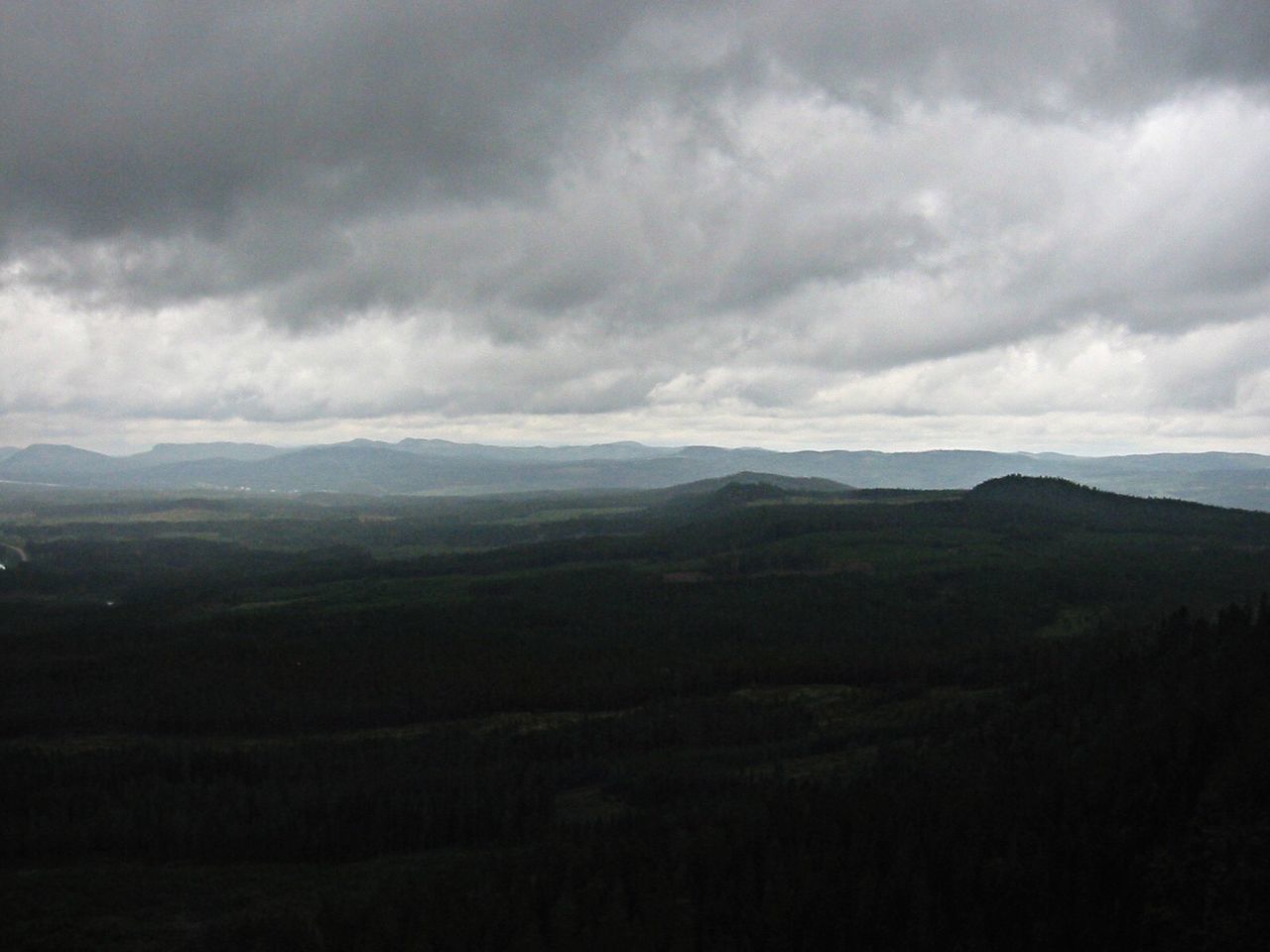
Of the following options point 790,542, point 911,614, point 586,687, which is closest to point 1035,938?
point 586,687

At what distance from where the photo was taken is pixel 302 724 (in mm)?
90562

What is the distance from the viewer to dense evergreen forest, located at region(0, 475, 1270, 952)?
44.6 m

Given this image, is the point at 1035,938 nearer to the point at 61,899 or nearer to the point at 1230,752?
the point at 1230,752

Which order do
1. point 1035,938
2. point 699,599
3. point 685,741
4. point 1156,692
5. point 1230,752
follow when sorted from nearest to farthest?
point 1035,938 < point 1230,752 < point 1156,692 < point 685,741 < point 699,599

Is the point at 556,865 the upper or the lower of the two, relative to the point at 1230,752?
lower

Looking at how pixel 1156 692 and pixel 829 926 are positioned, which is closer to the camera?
pixel 829 926

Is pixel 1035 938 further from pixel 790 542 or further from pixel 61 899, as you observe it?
pixel 790 542

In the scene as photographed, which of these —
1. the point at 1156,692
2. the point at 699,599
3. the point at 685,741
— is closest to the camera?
the point at 1156,692

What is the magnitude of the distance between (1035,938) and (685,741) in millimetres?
41864

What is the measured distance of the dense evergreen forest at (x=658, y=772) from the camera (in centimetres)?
4459

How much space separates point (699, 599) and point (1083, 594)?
51.6 metres

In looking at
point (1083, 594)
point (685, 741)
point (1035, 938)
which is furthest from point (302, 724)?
point (1083, 594)

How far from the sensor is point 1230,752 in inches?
1940

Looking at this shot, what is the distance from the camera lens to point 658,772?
70812 millimetres
